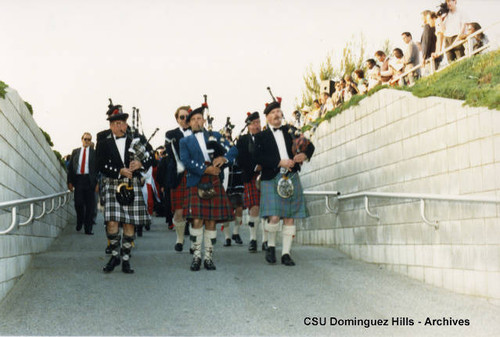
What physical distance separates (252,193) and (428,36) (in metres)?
3.54

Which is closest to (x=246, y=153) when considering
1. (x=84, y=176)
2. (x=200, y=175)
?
(x=200, y=175)

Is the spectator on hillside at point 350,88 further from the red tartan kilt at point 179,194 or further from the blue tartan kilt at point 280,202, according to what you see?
the red tartan kilt at point 179,194

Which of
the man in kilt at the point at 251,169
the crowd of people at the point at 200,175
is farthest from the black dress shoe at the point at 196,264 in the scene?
the man in kilt at the point at 251,169

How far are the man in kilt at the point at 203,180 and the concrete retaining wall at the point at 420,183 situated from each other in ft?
5.77

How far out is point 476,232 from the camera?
5.74m

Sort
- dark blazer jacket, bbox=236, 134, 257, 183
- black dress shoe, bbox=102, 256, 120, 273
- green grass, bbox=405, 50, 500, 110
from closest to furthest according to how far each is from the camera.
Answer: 1. green grass, bbox=405, 50, 500, 110
2. black dress shoe, bbox=102, 256, 120, 273
3. dark blazer jacket, bbox=236, 134, 257, 183

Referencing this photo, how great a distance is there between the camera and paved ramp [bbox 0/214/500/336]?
493 cm

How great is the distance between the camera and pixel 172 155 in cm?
895

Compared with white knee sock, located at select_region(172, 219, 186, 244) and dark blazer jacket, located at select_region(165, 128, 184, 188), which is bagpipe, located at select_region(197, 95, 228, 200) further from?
white knee sock, located at select_region(172, 219, 186, 244)

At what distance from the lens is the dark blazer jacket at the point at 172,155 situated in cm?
859

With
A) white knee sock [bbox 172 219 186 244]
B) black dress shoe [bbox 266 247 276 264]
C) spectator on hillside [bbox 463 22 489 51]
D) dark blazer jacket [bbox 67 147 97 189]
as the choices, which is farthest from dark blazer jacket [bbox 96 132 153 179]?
dark blazer jacket [bbox 67 147 97 189]

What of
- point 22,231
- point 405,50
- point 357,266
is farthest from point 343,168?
point 22,231

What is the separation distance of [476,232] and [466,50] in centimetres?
366

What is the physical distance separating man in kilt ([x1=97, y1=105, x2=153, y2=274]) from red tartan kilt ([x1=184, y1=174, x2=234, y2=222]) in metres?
0.52
